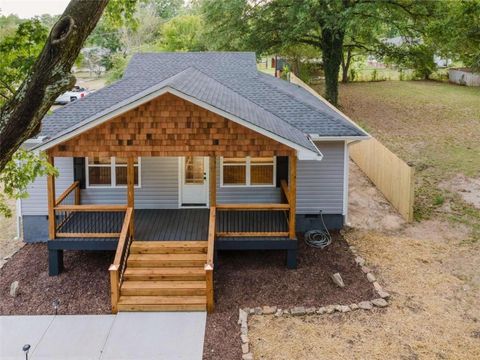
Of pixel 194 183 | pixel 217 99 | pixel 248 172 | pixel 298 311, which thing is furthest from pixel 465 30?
pixel 298 311

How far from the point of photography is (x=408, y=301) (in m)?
9.77

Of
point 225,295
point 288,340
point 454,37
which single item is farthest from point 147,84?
point 454,37

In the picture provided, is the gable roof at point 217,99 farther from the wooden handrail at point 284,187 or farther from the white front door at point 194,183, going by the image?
the white front door at point 194,183

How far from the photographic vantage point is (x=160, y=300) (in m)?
9.77

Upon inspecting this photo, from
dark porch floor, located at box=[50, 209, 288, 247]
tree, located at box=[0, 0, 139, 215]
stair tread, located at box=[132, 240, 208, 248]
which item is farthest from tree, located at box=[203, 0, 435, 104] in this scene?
tree, located at box=[0, 0, 139, 215]

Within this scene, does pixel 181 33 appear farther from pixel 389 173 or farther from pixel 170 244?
pixel 170 244

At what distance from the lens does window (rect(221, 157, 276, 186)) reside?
13.1 metres

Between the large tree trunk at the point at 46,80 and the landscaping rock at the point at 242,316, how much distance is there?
5.51 m

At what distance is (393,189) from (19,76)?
11231 mm

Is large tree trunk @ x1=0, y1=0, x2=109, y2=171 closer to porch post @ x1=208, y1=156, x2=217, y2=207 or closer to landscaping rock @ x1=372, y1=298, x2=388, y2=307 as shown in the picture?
porch post @ x1=208, y1=156, x2=217, y2=207

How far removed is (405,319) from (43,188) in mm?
9265

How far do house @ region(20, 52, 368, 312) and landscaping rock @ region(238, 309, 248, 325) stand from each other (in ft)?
2.15

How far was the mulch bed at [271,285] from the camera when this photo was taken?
891 centimetres

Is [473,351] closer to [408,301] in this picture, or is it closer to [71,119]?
[408,301]
